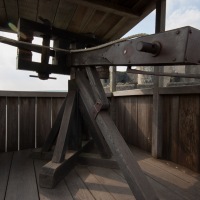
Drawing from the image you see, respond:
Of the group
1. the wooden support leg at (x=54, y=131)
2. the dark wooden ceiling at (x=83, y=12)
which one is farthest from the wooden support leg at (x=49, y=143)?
the dark wooden ceiling at (x=83, y=12)

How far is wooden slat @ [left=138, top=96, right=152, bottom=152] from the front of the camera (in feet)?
9.34

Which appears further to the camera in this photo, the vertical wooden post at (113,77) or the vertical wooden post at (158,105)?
the vertical wooden post at (113,77)

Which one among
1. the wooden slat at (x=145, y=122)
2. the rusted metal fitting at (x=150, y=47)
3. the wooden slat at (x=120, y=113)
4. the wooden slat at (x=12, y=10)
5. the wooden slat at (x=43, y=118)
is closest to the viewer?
the rusted metal fitting at (x=150, y=47)

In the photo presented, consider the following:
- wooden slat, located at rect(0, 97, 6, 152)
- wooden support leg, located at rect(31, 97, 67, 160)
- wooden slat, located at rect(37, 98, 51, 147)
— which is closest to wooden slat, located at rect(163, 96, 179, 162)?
wooden support leg, located at rect(31, 97, 67, 160)

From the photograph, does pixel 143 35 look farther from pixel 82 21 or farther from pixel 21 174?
pixel 82 21

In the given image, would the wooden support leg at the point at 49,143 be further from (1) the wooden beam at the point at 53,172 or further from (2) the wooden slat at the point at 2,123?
(2) the wooden slat at the point at 2,123

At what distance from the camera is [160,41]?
1.16m

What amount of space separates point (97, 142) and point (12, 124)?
53.8 inches

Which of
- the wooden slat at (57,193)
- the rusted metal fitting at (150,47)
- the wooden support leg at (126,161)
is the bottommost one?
the wooden slat at (57,193)

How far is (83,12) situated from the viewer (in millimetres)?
2723

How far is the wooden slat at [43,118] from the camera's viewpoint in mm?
3149

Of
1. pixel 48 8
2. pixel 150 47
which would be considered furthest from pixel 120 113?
pixel 150 47

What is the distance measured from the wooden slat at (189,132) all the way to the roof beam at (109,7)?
127cm

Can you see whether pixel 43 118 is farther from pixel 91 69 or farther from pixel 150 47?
pixel 150 47
